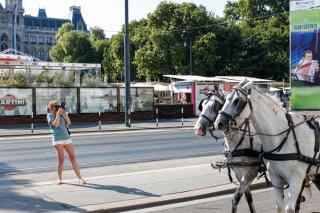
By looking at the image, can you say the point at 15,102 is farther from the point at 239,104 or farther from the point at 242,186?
the point at 239,104

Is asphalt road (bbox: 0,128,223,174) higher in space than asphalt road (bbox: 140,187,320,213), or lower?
lower

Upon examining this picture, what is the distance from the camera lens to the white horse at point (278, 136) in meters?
6.75

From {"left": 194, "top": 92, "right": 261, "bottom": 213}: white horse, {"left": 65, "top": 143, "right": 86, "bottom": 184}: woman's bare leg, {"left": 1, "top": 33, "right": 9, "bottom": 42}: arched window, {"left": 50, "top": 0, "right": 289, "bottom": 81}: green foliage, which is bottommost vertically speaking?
{"left": 65, "top": 143, "right": 86, "bottom": 184}: woman's bare leg

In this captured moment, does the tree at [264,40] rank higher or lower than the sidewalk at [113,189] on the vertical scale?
higher

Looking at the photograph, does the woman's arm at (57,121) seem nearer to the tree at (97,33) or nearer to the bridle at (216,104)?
the bridle at (216,104)

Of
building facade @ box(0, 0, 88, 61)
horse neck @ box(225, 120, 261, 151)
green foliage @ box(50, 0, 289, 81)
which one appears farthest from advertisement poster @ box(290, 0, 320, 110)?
building facade @ box(0, 0, 88, 61)

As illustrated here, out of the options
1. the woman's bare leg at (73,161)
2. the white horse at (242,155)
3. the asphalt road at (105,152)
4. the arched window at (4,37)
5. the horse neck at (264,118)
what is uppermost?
the arched window at (4,37)

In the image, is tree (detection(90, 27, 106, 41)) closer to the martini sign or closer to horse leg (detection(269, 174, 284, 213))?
the martini sign

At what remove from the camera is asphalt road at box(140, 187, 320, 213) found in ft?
30.2

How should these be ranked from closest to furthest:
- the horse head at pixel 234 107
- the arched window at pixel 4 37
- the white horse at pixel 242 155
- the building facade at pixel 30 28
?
the horse head at pixel 234 107
the white horse at pixel 242 155
the arched window at pixel 4 37
the building facade at pixel 30 28

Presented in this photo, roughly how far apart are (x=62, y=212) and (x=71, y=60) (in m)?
102

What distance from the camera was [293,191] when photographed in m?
6.64

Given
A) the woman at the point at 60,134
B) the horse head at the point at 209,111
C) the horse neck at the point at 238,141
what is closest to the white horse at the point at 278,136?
the horse head at the point at 209,111

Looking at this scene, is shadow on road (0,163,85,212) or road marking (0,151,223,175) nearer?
shadow on road (0,163,85,212)
